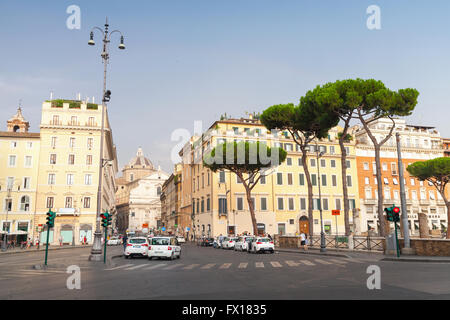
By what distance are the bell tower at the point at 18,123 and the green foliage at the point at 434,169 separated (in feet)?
214

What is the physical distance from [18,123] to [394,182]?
66.5m

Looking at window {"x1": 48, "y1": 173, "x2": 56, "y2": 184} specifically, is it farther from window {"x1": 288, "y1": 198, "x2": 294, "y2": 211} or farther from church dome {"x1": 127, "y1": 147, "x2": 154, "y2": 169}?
church dome {"x1": 127, "y1": 147, "x2": 154, "y2": 169}

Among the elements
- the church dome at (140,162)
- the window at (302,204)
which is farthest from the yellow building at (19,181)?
the church dome at (140,162)

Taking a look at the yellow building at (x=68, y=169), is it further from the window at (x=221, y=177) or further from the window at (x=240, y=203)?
the window at (x=240, y=203)

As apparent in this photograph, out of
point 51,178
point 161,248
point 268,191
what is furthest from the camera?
point 268,191

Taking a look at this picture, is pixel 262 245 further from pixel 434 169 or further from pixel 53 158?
pixel 53 158

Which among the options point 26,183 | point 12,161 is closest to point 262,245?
point 26,183

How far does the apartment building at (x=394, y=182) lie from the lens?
211ft

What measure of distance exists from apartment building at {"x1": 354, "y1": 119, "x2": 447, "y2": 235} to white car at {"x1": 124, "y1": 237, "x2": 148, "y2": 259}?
46432 millimetres

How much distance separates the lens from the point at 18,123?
68.1 meters

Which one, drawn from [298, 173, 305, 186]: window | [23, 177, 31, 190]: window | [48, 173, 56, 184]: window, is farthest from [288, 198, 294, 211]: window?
[23, 177, 31, 190]: window

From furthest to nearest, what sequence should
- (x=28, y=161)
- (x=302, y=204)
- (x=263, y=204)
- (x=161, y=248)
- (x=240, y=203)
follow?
1. (x=302, y=204)
2. (x=263, y=204)
3. (x=240, y=203)
4. (x=28, y=161)
5. (x=161, y=248)
